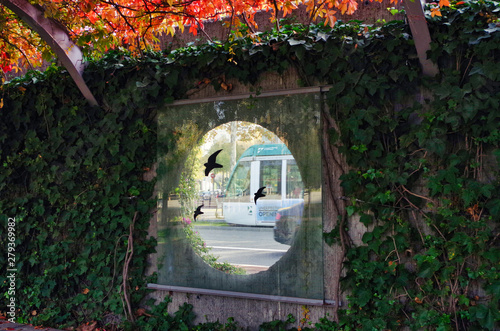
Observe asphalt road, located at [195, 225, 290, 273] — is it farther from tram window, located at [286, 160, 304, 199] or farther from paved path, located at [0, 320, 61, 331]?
paved path, located at [0, 320, 61, 331]

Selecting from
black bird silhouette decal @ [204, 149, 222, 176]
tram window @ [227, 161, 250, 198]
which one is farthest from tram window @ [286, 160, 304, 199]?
black bird silhouette decal @ [204, 149, 222, 176]

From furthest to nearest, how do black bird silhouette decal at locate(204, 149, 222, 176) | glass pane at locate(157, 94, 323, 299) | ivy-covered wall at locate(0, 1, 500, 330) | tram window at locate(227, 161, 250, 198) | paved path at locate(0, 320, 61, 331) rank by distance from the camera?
1. paved path at locate(0, 320, 61, 331)
2. black bird silhouette decal at locate(204, 149, 222, 176)
3. tram window at locate(227, 161, 250, 198)
4. glass pane at locate(157, 94, 323, 299)
5. ivy-covered wall at locate(0, 1, 500, 330)

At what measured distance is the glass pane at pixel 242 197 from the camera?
4.17 meters

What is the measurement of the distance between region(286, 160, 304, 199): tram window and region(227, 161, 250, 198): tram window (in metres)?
0.42

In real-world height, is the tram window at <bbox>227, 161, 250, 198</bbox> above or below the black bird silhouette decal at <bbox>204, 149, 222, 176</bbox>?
below

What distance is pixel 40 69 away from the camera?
607 cm

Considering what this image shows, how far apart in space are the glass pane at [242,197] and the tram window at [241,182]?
0.4 inches

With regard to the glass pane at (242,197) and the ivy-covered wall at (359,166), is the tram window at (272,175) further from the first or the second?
the ivy-covered wall at (359,166)

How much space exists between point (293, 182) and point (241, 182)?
56 cm

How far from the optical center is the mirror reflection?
426cm

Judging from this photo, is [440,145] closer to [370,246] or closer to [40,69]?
[370,246]

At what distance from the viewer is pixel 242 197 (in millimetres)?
4410

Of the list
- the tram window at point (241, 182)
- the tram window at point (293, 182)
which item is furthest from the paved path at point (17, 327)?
the tram window at point (293, 182)

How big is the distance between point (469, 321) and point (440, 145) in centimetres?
150
